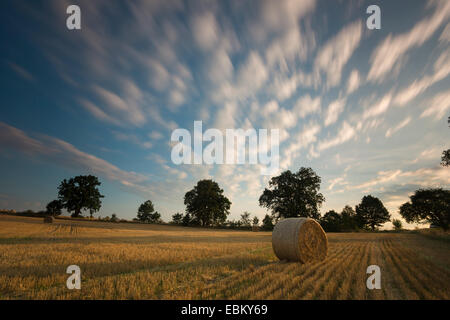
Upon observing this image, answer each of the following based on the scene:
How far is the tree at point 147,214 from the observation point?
292 ft

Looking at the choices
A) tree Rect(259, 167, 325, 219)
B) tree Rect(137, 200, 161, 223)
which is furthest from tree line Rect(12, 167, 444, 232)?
tree Rect(137, 200, 161, 223)

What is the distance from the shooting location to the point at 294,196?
145 feet

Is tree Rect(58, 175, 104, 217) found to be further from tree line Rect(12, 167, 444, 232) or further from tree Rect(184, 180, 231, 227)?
tree Rect(184, 180, 231, 227)

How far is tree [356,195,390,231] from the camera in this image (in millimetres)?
69562

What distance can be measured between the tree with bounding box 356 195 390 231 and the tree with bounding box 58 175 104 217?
266ft

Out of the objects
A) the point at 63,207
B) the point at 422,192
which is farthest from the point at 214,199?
the point at 422,192

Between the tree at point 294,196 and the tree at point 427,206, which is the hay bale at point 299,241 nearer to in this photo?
the tree at point 294,196

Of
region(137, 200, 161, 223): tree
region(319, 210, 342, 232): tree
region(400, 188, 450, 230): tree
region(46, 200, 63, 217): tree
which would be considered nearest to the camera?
region(400, 188, 450, 230): tree

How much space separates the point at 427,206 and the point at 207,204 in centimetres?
4759

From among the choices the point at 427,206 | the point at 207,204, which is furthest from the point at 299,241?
the point at 427,206

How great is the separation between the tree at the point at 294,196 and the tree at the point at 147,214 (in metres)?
58.7
